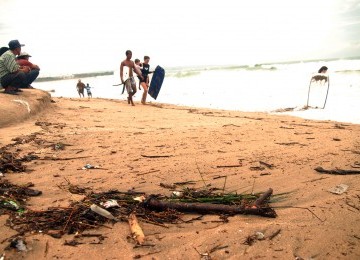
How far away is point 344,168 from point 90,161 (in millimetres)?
3227

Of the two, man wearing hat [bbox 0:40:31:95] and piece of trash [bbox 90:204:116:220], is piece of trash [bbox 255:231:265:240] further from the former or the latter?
man wearing hat [bbox 0:40:31:95]

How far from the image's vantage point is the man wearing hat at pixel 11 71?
675 centimetres

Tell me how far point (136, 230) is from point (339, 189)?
6.77 ft

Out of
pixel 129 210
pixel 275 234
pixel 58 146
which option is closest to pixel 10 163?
pixel 58 146

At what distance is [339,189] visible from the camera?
282 cm

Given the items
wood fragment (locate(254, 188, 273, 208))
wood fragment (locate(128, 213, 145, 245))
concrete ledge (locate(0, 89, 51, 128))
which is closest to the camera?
wood fragment (locate(128, 213, 145, 245))

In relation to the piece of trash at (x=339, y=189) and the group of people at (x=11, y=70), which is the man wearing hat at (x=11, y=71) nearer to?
the group of people at (x=11, y=70)

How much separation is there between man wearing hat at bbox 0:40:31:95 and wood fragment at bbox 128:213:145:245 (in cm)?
625

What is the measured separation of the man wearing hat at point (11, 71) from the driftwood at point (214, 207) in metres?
6.20

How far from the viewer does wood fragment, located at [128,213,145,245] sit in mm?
2049

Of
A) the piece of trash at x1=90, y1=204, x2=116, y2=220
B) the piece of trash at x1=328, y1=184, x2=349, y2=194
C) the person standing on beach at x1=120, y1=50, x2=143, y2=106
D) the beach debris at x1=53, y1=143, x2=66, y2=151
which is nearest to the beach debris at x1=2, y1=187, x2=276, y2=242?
the piece of trash at x1=90, y1=204, x2=116, y2=220

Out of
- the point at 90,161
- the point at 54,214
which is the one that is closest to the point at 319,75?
the point at 90,161

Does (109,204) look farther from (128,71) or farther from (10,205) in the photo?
(128,71)

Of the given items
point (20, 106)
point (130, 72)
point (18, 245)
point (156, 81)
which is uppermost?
point (130, 72)
